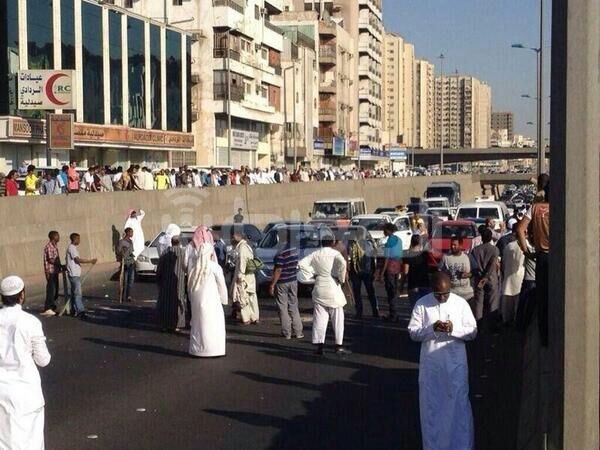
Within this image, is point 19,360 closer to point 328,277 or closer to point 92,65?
point 328,277

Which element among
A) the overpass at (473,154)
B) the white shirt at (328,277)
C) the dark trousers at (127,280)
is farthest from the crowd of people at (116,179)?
the overpass at (473,154)

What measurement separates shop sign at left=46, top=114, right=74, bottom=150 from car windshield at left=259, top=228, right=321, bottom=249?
2112cm

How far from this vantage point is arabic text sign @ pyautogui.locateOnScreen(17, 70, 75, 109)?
163ft

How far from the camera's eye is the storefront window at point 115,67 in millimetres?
60531

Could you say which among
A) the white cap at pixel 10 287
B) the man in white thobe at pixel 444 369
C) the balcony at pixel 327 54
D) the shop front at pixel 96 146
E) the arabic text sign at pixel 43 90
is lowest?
the man in white thobe at pixel 444 369

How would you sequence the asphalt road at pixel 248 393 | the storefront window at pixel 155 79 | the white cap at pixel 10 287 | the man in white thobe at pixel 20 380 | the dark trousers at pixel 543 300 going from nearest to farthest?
the man in white thobe at pixel 20 380 → the white cap at pixel 10 287 → the dark trousers at pixel 543 300 → the asphalt road at pixel 248 393 → the storefront window at pixel 155 79

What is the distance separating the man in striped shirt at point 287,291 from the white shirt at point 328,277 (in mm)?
1626

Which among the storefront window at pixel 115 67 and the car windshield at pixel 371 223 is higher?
the storefront window at pixel 115 67

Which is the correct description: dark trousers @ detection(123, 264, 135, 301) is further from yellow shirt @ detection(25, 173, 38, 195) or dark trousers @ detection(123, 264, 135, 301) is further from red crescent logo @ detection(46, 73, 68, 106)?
red crescent logo @ detection(46, 73, 68, 106)

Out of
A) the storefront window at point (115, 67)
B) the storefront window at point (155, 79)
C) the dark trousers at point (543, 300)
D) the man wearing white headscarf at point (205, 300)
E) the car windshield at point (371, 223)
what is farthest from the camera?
the storefront window at point (155, 79)

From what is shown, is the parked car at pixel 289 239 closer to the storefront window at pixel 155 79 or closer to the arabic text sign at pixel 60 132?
the arabic text sign at pixel 60 132

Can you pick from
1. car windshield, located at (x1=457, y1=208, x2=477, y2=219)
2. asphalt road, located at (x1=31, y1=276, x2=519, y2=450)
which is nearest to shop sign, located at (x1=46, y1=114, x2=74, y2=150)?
car windshield, located at (x1=457, y1=208, x2=477, y2=219)

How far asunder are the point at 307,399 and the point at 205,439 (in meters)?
2.26

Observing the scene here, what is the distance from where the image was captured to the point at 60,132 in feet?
155
